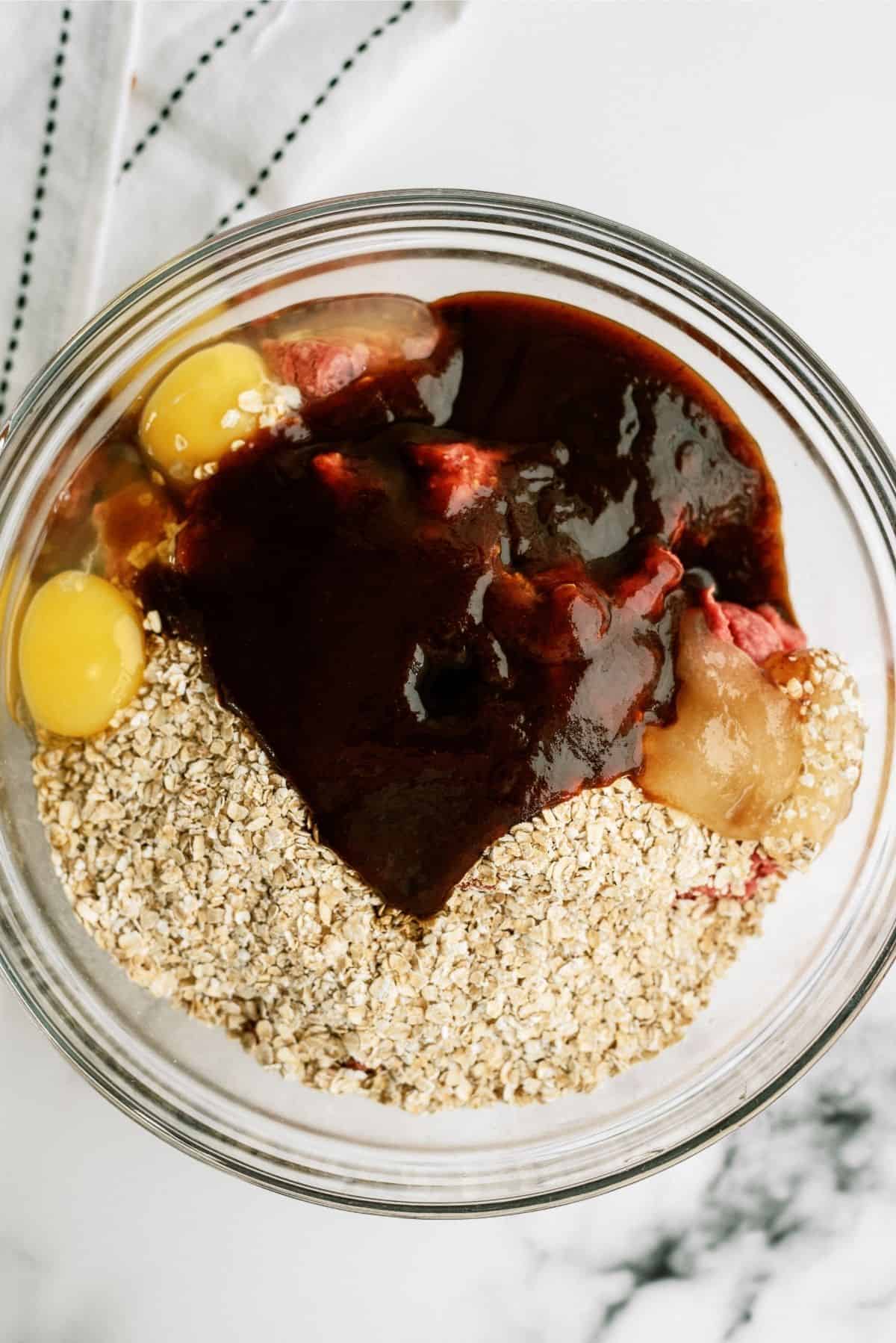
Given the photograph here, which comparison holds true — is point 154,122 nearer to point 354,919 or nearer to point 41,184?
point 41,184

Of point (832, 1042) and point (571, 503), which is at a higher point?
point (571, 503)

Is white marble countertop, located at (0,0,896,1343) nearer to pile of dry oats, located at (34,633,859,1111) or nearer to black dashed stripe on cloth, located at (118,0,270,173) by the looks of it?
black dashed stripe on cloth, located at (118,0,270,173)

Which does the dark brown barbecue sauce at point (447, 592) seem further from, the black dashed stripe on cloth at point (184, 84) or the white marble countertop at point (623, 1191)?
the black dashed stripe on cloth at point (184, 84)

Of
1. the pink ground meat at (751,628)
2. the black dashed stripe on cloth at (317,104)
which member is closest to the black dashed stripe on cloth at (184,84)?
the black dashed stripe on cloth at (317,104)

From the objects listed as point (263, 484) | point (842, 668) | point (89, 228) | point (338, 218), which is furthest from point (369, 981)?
point (89, 228)

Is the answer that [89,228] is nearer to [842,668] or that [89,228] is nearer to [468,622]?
[468,622]

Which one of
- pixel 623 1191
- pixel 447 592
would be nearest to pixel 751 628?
pixel 447 592

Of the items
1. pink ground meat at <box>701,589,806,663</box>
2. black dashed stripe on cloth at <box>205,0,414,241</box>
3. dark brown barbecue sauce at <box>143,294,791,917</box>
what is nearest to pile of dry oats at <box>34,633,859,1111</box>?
dark brown barbecue sauce at <box>143,294,791,917</box>
